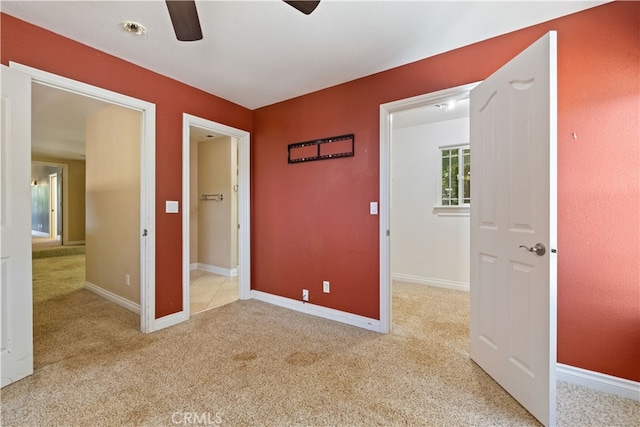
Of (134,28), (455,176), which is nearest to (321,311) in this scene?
(455,176)

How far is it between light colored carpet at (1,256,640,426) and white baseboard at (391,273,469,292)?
43.8 inches

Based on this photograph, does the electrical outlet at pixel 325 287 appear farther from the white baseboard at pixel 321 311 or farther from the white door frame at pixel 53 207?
the white door frame at pixel 53 207

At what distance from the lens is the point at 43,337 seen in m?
2.38

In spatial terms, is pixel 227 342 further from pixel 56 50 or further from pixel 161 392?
pixel 56 50

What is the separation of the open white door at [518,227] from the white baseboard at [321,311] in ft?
2.93

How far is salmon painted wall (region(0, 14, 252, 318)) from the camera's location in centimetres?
195

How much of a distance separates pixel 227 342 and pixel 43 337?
1.63m

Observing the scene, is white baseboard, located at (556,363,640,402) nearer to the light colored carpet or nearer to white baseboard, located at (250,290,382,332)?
the light colored carpet

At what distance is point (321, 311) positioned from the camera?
9.64 feet

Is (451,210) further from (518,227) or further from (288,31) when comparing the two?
(288,31)

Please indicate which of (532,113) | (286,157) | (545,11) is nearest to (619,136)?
(532,113)

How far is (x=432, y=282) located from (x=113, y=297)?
4254 millimetres

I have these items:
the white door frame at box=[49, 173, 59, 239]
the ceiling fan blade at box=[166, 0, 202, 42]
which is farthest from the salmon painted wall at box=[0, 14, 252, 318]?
the white door frame at box=[49, 173, 59, 239]

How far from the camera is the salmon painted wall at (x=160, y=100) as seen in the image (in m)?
1.95
